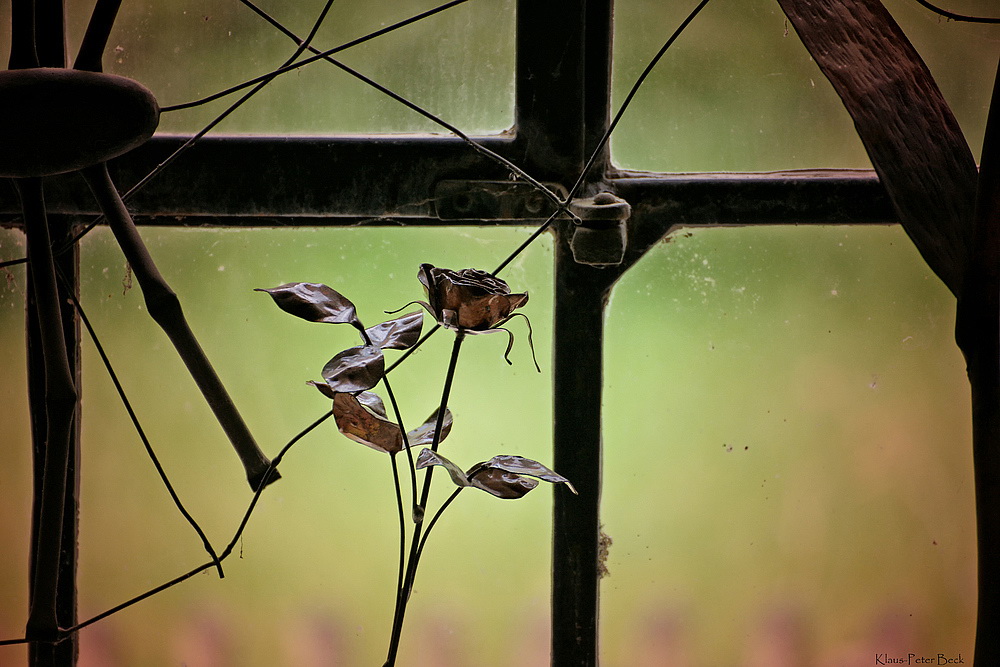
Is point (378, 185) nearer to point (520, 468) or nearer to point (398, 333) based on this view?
point (398, 333)

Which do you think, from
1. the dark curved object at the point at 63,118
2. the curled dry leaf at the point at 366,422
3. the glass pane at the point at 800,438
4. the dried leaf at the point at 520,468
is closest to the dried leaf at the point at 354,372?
the curled dry leaf at the point at 366,422

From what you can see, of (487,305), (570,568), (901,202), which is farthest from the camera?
(570,568)

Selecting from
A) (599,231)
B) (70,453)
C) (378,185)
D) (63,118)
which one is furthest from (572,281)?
(70,453)

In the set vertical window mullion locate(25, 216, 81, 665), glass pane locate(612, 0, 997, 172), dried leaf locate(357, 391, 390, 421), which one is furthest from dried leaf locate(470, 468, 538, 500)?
vertical window mullion locate(25, 216, 81, 665)

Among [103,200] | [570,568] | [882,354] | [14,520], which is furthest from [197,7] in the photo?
[882,354]

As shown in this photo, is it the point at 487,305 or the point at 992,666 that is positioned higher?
the point at 487,305

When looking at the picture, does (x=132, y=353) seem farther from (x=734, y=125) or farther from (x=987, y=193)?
(x=987, y=193)

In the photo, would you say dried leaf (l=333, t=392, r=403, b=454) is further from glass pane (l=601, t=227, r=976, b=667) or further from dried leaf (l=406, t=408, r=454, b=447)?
glass pane (l=601, t=227, r=976, b=667)

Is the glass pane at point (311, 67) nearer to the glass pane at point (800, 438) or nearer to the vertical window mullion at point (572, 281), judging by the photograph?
the vertical window mullion at point (572, 281)
